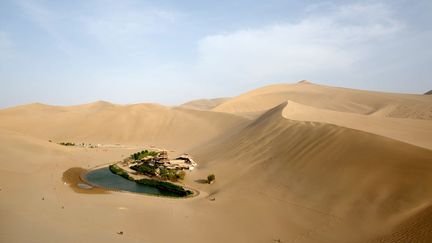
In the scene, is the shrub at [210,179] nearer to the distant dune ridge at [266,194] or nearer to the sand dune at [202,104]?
the distant dune ridge at [266,194]

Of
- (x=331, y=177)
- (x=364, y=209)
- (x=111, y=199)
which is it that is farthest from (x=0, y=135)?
(x=364, y=209)

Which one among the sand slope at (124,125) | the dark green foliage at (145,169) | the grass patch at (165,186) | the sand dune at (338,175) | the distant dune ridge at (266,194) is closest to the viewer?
the distant dune ridge at (266,194)

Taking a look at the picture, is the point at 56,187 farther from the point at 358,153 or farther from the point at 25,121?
the point at 25,121

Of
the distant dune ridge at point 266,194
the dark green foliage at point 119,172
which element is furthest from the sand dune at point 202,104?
the distant dune ridge at point 266,194

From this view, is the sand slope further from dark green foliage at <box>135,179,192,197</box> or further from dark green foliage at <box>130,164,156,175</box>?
dark green foliage at <box>135,179,192,197</box>

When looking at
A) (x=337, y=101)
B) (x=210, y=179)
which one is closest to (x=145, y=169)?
(x=210, y=179)

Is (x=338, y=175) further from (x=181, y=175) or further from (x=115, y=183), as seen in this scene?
(x=115, y=183)
